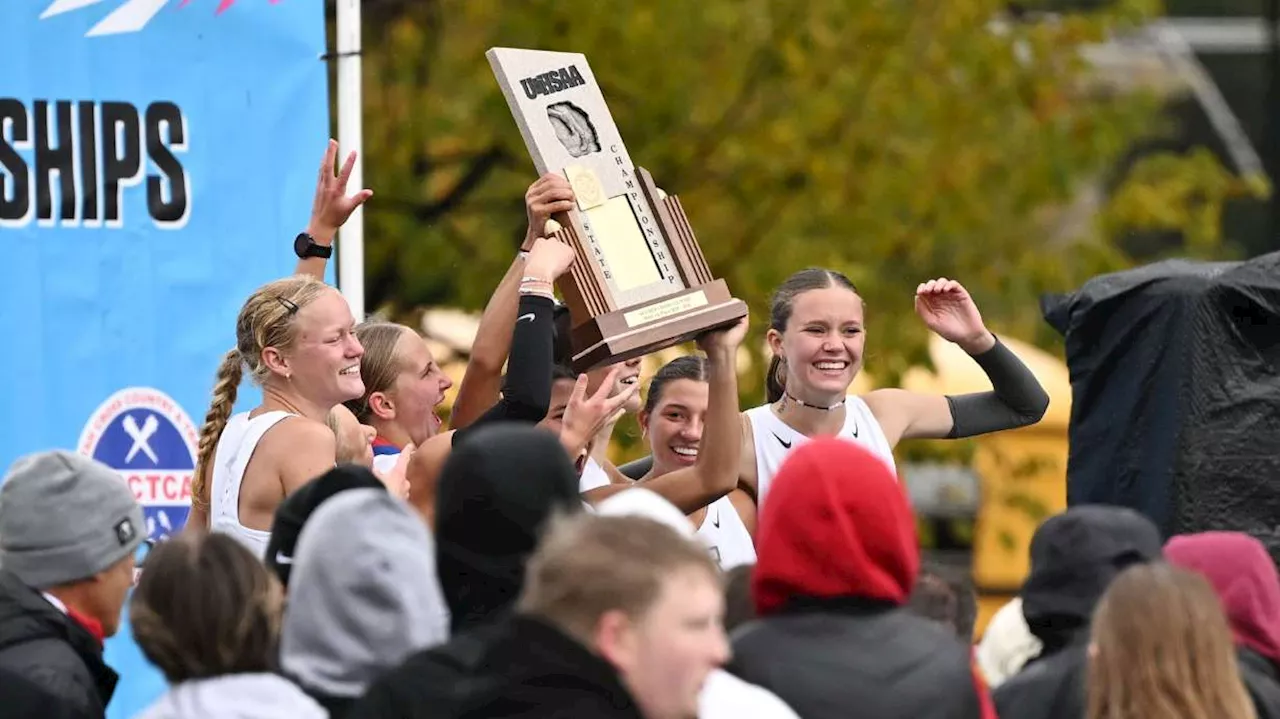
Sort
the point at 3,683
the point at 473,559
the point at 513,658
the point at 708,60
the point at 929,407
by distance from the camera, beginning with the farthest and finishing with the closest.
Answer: the point at 708,60, the point at 929,407, the point at 3,683, the point at 473,559, the point at 513,658

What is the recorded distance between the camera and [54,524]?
4312 millimetres

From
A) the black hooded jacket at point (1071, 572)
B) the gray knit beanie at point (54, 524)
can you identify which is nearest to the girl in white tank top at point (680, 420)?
the black hooded jacket at point (1071, 572)

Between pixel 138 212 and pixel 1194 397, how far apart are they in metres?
3.09

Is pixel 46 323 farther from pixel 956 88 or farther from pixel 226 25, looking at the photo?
pixel 956 88

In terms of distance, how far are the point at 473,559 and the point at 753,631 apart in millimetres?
506

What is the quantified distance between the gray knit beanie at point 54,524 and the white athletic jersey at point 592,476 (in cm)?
177

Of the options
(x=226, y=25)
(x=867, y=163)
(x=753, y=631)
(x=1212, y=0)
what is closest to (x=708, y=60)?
(x=867, y=163)

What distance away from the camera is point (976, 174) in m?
13.0

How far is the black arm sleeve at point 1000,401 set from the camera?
6.31 metres

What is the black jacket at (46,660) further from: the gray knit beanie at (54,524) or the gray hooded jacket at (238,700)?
the gray hooded jacket at (238,700)

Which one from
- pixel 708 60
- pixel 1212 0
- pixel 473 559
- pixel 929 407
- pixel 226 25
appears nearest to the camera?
pixel 473 559

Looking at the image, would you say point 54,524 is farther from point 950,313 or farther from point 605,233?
point 950,313

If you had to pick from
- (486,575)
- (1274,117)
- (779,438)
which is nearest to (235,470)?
(779,438)

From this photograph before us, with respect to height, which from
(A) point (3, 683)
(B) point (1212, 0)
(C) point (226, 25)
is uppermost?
(B) point (1212, 0)
